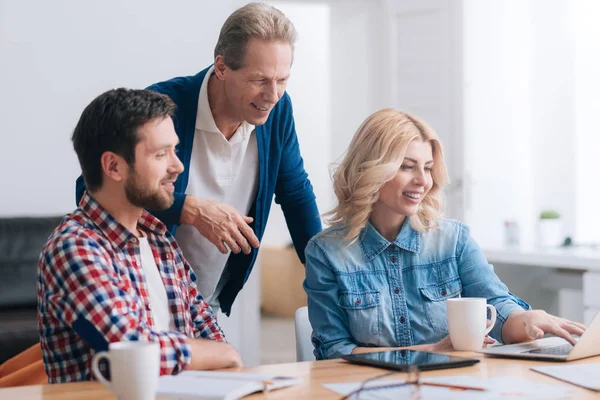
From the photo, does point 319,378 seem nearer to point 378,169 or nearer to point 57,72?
point 378,169

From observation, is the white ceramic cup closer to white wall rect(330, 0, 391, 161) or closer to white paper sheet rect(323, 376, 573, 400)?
white paper sheet rect(323, 376, 573, 400)

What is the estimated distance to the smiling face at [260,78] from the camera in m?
1.99

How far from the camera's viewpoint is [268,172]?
7.45 feet

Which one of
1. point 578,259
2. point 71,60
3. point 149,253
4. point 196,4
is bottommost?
point 578,259

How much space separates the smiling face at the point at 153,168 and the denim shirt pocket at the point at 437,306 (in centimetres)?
68

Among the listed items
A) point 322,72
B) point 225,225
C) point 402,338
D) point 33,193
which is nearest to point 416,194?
point 402,338

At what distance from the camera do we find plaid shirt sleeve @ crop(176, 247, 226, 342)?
176cm

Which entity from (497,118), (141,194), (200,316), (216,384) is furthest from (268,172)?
(497,118)

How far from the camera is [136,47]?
13.8 ft

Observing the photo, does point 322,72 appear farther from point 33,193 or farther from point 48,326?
point 48,326

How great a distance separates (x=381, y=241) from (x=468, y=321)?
39 cm

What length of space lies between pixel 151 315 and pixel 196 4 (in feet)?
9.99

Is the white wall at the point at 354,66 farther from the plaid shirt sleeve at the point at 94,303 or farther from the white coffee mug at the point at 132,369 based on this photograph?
the white coffee mug at the point at 132,369

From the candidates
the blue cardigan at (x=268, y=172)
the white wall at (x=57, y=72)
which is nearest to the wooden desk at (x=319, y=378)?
the blue cardigan at (x=268, y=172)
